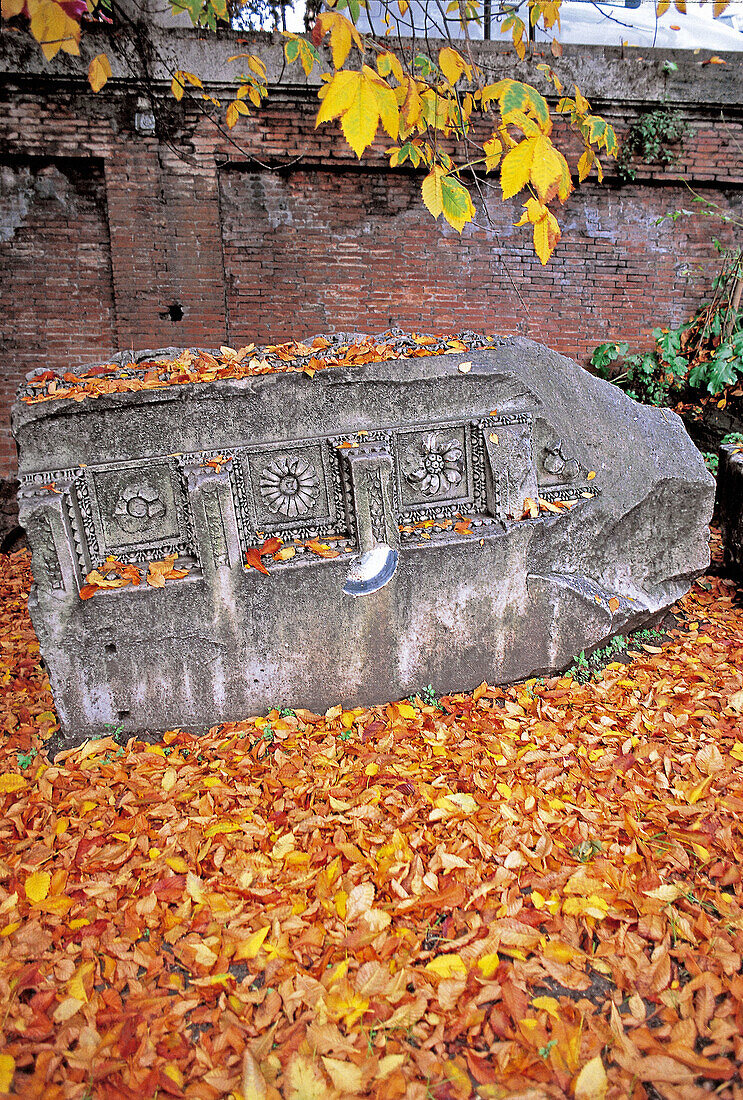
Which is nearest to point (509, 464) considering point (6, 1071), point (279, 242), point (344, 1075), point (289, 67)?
point (344, 1075)

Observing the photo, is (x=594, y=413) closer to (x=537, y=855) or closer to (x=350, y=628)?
(x=350, y=628)

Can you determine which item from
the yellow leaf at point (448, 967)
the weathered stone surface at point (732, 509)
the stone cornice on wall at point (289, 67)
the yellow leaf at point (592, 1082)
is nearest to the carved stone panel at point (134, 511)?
the yellow leaf at point (448, 967)

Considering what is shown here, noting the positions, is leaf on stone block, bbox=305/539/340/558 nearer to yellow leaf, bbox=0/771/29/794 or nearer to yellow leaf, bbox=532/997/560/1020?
yellow leaf, bbox=0/771/29/794

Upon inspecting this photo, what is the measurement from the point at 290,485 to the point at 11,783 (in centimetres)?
192

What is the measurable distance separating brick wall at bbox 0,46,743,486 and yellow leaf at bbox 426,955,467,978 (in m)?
6.18

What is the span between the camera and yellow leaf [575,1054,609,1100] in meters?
1.65

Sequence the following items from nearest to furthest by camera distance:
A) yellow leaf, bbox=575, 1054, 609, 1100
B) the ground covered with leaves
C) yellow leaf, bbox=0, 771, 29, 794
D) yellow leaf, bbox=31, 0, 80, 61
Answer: yellow leaf, bbox=31, 0, 80, 61 < yellow leaf, bbox=575, 1054, 609, 1100 < the ground covered with leaves < yellow leaf, bbox=0, 771, 29, 794

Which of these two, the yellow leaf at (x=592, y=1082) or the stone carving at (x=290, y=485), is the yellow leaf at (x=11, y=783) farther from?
the yellow leaf at (x=592, y=1082)

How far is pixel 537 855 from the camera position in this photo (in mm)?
2408

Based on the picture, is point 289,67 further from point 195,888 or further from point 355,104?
point 195,888

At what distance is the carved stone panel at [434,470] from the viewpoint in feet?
10.7

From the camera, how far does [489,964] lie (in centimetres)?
202

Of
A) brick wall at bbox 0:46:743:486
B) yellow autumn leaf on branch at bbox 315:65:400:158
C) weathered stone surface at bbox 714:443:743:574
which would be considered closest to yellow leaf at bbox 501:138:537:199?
yellow autumn leaf on branch at bbox 315:65:400:158

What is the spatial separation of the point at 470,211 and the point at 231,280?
5.31 meters
